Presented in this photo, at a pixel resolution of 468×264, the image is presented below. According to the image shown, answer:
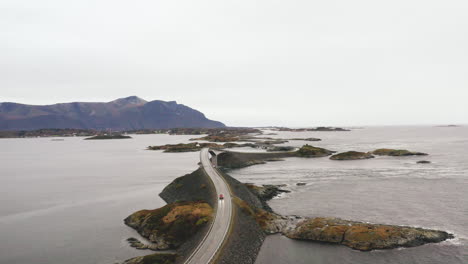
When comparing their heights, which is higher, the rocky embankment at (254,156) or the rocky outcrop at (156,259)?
the rocky embankment at (254,156)

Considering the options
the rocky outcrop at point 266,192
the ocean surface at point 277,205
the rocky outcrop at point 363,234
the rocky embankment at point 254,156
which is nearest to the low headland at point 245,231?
the rocky outcrop at point 363,234

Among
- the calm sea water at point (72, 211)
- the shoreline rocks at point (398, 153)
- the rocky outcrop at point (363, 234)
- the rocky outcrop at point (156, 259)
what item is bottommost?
the calm sea water at point (72, 211)

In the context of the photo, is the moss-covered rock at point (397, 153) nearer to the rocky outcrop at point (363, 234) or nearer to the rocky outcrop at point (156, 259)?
the rocky outcrop at point (363, 234)

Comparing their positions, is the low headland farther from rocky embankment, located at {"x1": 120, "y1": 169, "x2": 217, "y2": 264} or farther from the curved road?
the curved road

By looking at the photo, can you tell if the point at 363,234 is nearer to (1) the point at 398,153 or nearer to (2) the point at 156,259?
(2) the point at 156,259

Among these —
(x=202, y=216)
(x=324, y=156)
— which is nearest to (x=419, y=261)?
(x=202, y=216)

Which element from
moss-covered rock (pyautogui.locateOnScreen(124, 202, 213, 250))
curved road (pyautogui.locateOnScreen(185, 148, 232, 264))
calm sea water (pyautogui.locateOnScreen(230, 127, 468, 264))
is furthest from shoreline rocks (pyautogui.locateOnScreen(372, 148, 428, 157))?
moss-covered rock (pyautogui.locateOnScreen(124, 202, 213, 250))
